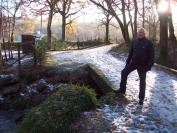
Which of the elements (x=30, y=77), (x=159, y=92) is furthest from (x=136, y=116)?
(x=30, y=77)

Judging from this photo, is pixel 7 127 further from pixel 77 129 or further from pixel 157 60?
pixel 157 60

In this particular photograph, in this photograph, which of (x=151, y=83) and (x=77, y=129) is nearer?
(x=77, y=129)

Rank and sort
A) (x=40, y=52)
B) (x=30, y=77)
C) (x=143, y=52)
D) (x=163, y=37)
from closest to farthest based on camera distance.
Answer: (x=143, y=52)
(x=30, y=77)
(x=40, y=52)
(x=163, y=37)

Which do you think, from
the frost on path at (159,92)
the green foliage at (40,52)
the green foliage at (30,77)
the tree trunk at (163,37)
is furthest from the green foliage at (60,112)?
the tree trunk at (163,37)

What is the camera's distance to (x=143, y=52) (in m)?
5.77

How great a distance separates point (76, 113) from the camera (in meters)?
4.84

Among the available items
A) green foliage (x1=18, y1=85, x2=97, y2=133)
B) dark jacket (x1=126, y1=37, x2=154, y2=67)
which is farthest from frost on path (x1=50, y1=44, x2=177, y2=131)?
green foliage (x1=18, y1=85, x2=97, y2=133)

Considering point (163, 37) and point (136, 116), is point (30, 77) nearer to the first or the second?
point (136, 116)

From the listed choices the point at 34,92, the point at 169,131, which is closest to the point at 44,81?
the point at 34,92

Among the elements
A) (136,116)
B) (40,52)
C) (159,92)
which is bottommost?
(136,116)

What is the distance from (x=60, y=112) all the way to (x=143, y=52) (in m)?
2.55

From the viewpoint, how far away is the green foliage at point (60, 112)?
14.6 ft

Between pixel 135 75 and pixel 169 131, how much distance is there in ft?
16.6

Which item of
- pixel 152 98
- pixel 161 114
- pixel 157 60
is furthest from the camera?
pixel 157 60
